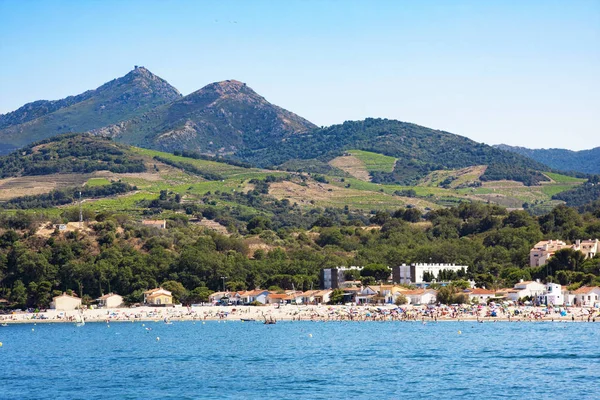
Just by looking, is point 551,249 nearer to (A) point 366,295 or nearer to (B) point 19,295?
Answer: (A) point 366,295

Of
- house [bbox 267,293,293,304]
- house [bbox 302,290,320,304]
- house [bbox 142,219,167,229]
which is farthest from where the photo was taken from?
house [bbox 142,219,167,229]

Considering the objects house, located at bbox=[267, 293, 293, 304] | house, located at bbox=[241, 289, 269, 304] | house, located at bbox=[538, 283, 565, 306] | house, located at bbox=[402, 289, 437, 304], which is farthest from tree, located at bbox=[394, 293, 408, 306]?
house, located at bbox=[241, 289, 269, 304]

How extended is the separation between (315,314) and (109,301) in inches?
955

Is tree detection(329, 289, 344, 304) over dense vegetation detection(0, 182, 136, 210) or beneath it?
beneath

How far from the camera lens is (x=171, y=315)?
9256cm

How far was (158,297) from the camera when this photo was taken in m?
101

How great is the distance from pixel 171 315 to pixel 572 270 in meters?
39.5

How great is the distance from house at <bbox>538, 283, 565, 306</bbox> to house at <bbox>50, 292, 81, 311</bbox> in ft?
153

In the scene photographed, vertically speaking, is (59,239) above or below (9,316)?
above

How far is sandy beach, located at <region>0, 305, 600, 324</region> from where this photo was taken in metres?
79.8

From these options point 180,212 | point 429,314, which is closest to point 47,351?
point 429,314

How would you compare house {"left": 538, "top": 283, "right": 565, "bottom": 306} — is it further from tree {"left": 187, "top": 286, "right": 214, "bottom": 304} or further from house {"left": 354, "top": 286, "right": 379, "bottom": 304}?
tree {"left": 187, "top": 286, "right": 214, "bottom": 304}

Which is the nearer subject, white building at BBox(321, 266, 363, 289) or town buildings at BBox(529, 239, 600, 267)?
town buildings at BBox(529, 239, 600, 267)

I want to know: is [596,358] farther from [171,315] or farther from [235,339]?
[171,315]
